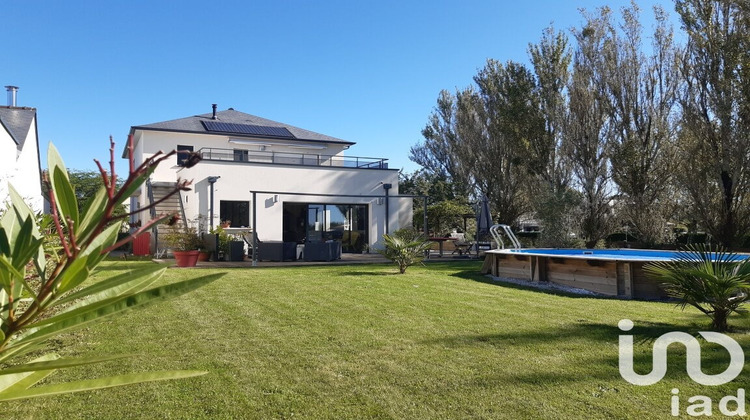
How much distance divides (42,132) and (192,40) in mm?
7275

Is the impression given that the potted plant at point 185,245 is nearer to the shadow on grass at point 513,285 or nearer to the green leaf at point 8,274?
the shadow on grass at point 513,285

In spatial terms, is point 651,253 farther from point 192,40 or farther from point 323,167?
point 192,40

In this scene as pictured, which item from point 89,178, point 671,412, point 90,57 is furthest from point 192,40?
point 89,178

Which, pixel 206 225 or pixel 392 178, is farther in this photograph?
pixel 392 178

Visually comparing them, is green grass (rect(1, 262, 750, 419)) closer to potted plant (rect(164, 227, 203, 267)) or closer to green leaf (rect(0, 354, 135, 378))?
green leaf (rect(0, 354, 135, 378))

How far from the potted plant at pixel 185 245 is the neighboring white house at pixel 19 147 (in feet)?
11.8

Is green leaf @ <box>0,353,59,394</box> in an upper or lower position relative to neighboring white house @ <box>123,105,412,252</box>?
lower

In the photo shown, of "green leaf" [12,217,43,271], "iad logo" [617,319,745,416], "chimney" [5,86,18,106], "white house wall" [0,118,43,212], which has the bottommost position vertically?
"iad logo" [617,319,745,416]

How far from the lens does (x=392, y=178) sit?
79.5 feet

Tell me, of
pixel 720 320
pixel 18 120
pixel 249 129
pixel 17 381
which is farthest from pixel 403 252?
pixel 249 129

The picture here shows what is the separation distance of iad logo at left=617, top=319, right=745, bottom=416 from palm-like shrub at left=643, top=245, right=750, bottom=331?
1.23 ft

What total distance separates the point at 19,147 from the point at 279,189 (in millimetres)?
10648

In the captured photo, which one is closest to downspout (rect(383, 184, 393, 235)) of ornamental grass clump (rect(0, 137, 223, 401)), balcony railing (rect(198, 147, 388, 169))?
balcony railing (rect(198, 147, 388, 169))

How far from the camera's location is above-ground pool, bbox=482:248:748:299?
9.20 meters
